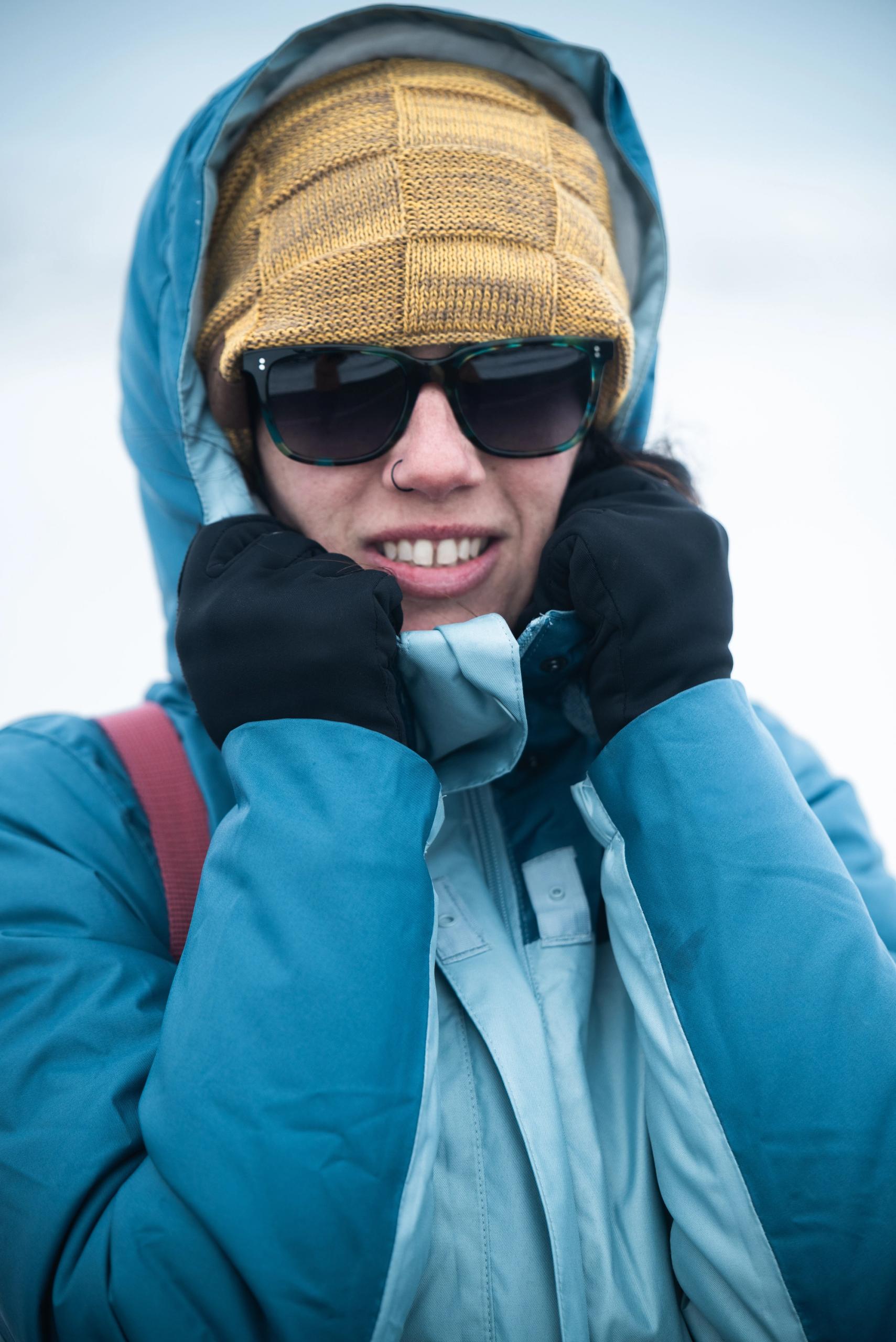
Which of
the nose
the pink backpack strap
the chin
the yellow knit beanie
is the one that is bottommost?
the pink backpack strap

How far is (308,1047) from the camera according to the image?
849 millimetres

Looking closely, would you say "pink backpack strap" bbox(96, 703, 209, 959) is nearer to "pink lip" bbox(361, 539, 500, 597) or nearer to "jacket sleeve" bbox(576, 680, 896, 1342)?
"pink lip" bbox(361, 539, 500, 597)

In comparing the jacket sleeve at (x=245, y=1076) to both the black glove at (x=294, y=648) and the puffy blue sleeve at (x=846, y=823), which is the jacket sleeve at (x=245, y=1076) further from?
the puffy blue sleeve at (x=846, y=823)

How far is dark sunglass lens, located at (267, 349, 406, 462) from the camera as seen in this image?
122 cm

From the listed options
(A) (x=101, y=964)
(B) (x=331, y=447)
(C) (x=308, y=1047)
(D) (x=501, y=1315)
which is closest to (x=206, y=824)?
(A) (x=101, y=964)

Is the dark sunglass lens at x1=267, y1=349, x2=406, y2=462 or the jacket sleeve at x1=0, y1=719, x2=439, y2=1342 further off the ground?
the dark sunglass lens at x1=267, y1=349, x2=406, y2=462

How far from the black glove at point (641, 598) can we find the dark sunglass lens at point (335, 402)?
0.30 metres

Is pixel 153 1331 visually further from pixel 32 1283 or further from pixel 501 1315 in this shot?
pixel 501 1315

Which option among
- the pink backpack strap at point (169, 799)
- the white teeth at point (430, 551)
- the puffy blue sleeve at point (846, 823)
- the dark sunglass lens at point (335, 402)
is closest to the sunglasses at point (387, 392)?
the dark sunglass lens at point (335, 402)

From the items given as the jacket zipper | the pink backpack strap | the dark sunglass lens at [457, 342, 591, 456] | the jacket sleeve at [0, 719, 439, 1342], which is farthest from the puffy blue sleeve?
the pink backpack strap

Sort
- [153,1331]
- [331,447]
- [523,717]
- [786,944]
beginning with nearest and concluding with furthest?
1. [153,1331]
2. [786,944]
3. [523,717]
4. [331,447]

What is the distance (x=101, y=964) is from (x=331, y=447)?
0.74m

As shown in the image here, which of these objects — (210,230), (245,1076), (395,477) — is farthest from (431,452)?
(245,1076)

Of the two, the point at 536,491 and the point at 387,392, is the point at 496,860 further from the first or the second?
the point at 387,392
